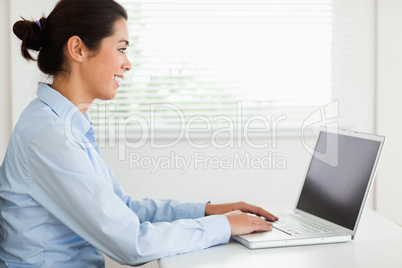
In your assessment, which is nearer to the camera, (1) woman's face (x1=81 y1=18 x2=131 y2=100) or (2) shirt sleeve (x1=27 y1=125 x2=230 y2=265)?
(2) shirt sleeve (x1=27 y1=125 x2=230 y2=265)

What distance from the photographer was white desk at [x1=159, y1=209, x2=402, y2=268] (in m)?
1.28

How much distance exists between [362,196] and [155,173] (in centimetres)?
185

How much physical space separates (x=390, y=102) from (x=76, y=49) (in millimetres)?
2344

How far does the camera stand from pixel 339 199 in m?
1.62

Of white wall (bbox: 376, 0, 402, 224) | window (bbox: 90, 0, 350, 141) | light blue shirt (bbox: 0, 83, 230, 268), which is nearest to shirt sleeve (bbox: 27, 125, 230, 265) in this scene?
light blue shirt (bbox: 0, 83, 230, 268)

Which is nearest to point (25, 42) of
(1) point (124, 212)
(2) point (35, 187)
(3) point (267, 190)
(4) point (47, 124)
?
(4) point (47, 124)

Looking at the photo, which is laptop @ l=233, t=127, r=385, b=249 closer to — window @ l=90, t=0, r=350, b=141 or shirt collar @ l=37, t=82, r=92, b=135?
shirt collar @ l=37, t=82, r=92, b=135

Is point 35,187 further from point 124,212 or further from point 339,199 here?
point 339,199

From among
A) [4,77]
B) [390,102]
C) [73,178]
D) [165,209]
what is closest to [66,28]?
[73,178]

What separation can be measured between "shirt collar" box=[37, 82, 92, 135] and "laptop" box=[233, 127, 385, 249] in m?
0.56

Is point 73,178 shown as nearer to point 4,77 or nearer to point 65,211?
point 65,211

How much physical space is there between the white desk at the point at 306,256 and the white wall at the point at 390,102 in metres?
1.93

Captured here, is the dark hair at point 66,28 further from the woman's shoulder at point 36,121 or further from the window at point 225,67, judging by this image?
the window at point 225,67

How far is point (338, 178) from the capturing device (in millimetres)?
1656
